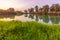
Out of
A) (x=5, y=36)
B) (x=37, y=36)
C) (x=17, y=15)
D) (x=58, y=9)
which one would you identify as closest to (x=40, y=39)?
(x=37, y=36)

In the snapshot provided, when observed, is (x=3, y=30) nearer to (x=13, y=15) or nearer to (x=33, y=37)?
(x=33, y=37)

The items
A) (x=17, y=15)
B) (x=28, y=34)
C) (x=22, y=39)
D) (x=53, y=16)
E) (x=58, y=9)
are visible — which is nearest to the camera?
(x=22, y=39)

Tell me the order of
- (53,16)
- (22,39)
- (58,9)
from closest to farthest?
(22,39), (58,9), (53,16)

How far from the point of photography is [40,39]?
4668 mm

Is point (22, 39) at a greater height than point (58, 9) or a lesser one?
lesser

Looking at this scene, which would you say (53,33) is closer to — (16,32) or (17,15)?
(16,32)

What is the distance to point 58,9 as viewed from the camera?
34.5 ft

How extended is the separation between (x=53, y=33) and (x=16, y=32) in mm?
1109

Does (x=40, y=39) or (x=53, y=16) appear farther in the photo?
(x=53, y=16)

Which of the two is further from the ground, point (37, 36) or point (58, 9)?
point (58, 9)

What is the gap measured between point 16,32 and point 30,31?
1.34ft

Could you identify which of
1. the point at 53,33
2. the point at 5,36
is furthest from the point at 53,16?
the point at 5,36

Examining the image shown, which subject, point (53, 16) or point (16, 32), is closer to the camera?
point (16, 32)

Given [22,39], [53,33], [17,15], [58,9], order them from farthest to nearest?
[58,9]
[17,15]
[53,33]
[22,39]
